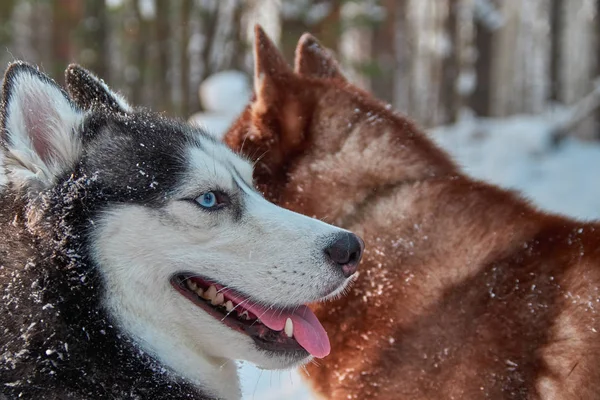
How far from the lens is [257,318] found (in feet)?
8.07

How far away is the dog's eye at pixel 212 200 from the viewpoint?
2379mm

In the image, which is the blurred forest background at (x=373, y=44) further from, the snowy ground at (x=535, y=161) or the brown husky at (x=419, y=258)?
the brown husky at (x=419, y=258)

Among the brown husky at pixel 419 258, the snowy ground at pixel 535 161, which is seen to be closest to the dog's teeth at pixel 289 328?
the brown husky at pixel 419 258

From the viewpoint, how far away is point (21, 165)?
221cm

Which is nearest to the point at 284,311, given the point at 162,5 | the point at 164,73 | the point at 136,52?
the point at 162,5

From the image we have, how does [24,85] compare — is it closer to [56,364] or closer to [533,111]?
[56,364]

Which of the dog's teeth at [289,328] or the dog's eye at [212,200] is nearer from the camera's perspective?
the dog's eye at [212,200]

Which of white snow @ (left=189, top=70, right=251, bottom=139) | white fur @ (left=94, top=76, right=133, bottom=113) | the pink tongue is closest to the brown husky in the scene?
the pink tongue

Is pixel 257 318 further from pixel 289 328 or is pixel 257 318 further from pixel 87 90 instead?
pixel 87 90

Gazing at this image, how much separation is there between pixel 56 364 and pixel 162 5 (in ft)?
49.6

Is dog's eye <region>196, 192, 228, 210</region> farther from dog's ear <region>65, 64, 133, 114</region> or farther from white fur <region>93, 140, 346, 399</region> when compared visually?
dog's ear <region>65, 64, 133, 114</region>

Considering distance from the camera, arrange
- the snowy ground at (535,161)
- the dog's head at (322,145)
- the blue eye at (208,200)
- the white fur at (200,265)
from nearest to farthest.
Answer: the white fur at (200,265), the blue eye at (208,200), the dog's head at (322,145), the snowy ground at (535,161)

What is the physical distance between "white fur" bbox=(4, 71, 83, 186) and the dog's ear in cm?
44

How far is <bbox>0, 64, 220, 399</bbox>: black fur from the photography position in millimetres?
2129
